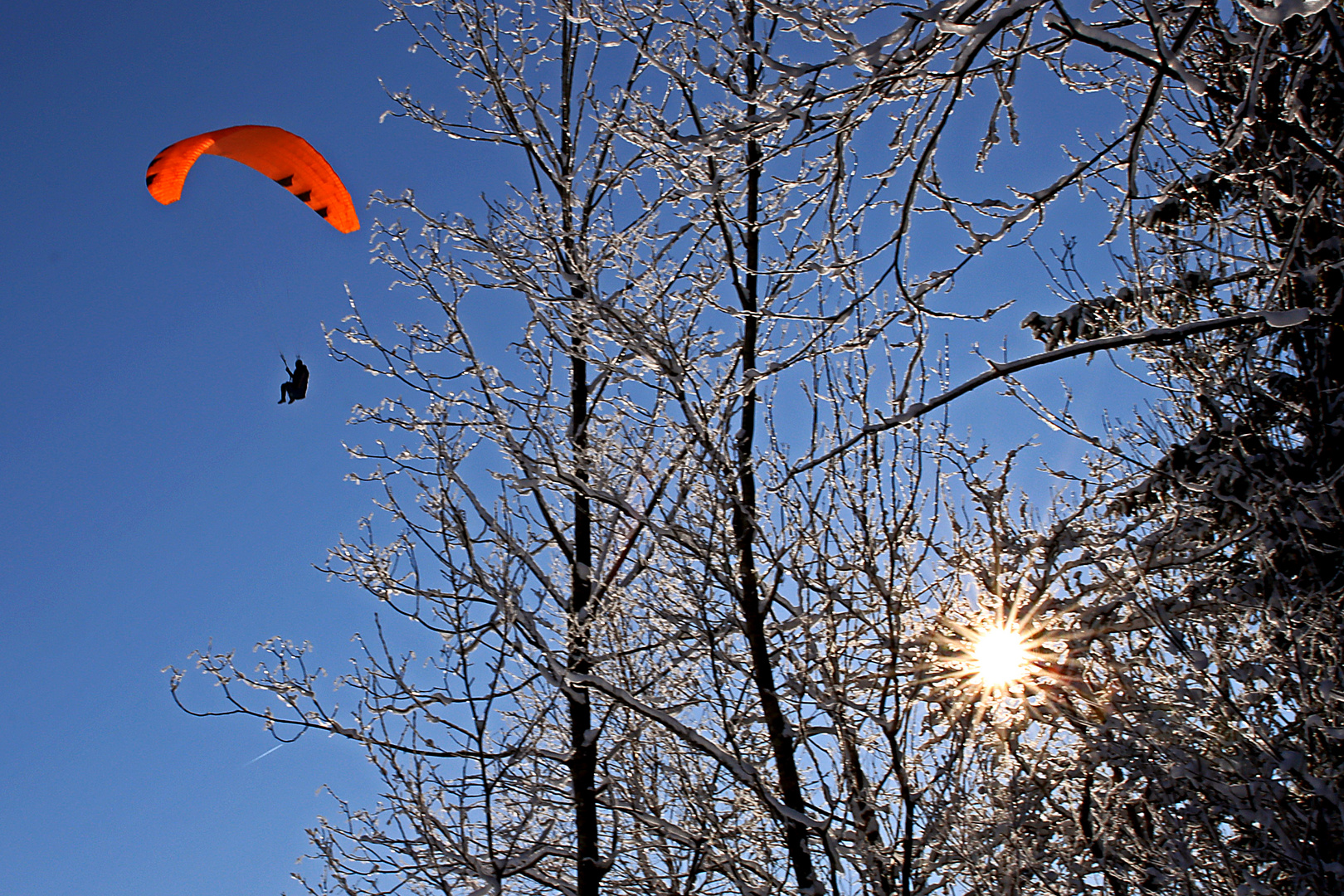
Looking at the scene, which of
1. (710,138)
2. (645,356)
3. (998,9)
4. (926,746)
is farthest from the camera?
(645,356)

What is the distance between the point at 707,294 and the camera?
4.79m

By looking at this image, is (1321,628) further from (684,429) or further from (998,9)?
(998,9)

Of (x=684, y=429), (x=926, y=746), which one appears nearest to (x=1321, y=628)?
(x=926, y=746)

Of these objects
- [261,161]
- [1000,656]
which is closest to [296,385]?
[261,161]

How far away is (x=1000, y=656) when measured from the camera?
4.32 m

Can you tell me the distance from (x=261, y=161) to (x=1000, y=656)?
399 inches

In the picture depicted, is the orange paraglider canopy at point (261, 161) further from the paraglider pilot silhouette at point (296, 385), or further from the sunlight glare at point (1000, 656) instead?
the sunlight glare at point (1000, 656)

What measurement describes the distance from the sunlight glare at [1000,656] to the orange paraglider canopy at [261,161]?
901 cm

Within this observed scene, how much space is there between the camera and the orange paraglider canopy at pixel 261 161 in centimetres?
1052

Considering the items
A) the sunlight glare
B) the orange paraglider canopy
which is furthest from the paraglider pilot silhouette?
the sunlight glare

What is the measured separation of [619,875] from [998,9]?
5.25 meters

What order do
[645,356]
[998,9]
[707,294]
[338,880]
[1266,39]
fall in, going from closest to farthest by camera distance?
[1266,39]
[998,9]
[645,356]
[707,294]
[338,880]

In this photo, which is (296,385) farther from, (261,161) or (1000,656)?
(1000,656)

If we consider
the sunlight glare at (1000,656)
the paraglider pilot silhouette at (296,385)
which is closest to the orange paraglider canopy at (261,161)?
the paraglider pilot silhouette at (296,385)
